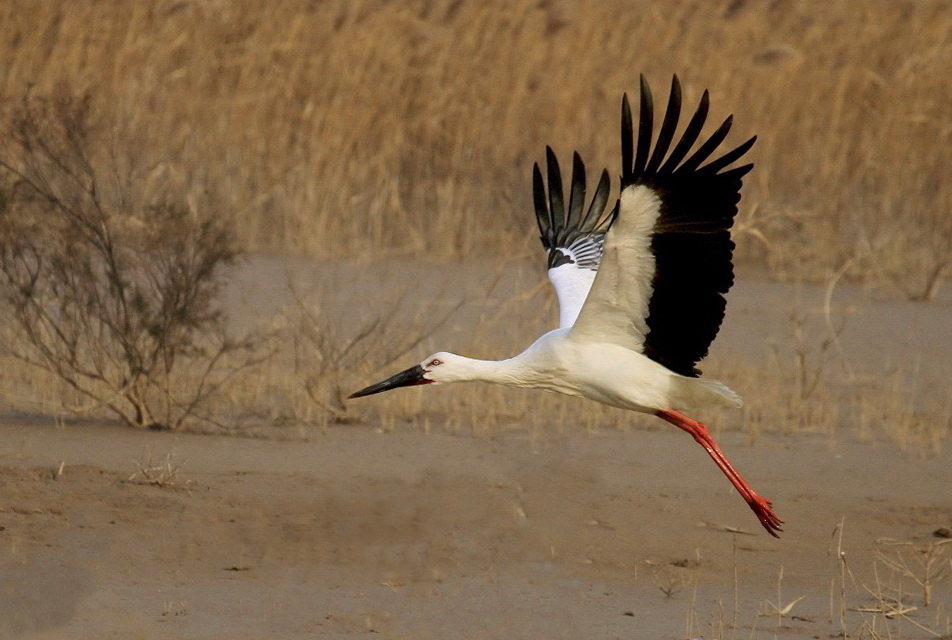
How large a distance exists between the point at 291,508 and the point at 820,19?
13078mm

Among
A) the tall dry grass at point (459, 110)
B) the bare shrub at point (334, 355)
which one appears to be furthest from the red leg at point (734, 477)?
the tall dry grass at point (459, 110)

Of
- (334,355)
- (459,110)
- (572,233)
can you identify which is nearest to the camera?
(572,233)

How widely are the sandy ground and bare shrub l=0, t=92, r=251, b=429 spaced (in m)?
0.36

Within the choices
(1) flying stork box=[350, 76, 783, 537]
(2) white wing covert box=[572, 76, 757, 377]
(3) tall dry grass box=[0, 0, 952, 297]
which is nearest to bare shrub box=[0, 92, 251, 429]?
(1) flying stork box=[350, 76, 783, 537]

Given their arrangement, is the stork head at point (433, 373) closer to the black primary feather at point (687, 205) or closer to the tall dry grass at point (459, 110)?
the black primary feather at point (687, 205)

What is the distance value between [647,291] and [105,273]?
3975mm

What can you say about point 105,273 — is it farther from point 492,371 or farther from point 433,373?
point 492,371

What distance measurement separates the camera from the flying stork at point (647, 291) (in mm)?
6215

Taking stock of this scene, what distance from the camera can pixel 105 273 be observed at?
941cm

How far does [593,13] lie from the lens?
18.0 meters

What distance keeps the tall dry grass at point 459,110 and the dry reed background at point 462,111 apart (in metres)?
0.02

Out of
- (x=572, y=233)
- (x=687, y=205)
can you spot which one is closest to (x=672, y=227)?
(x=687, y=205)

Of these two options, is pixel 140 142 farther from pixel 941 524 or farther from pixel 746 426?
pixel 941 524

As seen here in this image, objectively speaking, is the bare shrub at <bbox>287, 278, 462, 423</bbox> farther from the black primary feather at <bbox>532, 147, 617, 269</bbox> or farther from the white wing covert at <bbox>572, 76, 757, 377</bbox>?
the white wing covert at <bbox>572, 76, 757, 377</bbox>
